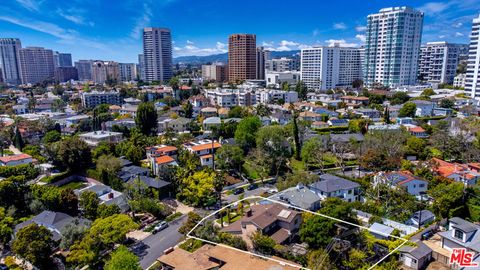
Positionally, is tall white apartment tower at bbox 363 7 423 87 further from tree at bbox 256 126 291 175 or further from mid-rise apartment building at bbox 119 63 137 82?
mid-rise apartment building at bbox 119 63 137 82

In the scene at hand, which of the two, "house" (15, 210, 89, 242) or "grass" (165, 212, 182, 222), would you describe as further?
"grass" (165, 212, 182, 222)

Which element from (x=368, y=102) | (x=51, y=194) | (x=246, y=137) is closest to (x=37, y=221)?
(x=51, y=194)

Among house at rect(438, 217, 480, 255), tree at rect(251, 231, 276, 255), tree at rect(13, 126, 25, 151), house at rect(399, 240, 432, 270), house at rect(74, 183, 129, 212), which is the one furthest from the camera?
tree at rect(13, 126, 25, 151)

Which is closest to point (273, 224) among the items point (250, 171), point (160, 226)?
point (160, 226)

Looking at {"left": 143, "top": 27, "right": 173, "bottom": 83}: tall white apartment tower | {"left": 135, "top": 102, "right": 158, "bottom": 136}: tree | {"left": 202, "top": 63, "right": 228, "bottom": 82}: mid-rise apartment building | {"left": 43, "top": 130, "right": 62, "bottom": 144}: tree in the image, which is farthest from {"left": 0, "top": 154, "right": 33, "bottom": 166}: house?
{"left": 202, "top": 63, "right": 228, "bottom": 82}: mid-rise apartment building

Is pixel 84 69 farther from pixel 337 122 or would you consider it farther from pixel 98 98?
pixel 337 122

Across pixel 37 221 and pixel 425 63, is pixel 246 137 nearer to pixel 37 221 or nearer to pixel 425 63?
pixel 37 221
